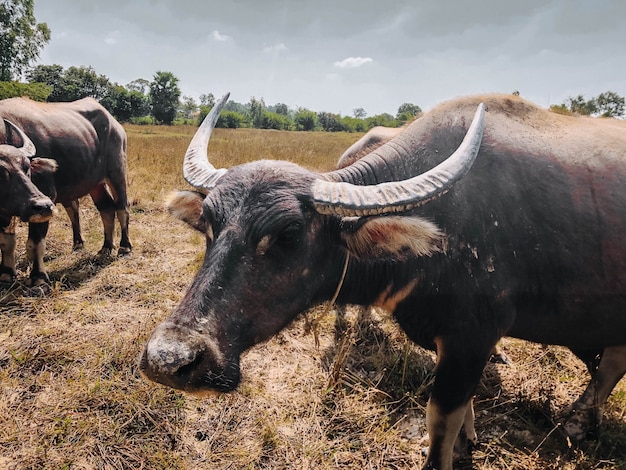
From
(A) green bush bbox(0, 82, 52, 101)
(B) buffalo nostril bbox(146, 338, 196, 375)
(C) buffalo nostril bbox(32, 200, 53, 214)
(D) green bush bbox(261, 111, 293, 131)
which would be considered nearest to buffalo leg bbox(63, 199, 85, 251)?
(C) buffalo nostril bbox(32, 200, 53, 214)

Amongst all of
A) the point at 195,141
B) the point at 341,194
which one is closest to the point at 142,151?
the point at 195,141

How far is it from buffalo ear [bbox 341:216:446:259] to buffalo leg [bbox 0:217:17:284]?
16.8ft

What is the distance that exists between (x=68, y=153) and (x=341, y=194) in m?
5.48

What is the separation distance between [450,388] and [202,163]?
226 cm

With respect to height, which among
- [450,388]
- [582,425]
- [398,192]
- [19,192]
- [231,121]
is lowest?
[582,425]

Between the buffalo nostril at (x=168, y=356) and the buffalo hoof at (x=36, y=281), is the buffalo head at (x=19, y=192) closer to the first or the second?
the buffalo hoof at (x=36, y=281)

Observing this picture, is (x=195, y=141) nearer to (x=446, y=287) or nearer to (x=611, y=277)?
(x=446, y=287)

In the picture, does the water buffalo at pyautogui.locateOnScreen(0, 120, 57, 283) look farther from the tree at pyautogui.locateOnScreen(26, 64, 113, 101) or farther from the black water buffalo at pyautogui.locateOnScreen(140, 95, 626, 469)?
the tree at pyautogui.locateOnScreen(26, 64, 113, 101)

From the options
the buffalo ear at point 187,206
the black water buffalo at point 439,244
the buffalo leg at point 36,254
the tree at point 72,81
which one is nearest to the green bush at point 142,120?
the tree at point 72,81

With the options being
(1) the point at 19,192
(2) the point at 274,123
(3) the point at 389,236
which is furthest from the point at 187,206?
(2) the point at 274,123

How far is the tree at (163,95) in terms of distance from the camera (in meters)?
66.1

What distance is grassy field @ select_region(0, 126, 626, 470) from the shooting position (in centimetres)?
271

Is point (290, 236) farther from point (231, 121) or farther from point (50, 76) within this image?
point (50, 76)

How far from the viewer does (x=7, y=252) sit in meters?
4.98
